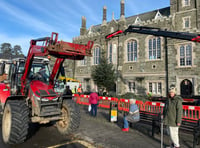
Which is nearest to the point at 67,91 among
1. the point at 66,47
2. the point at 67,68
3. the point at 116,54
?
the point at 66,47

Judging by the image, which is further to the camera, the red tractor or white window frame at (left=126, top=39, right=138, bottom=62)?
white window frame at (left=126, top=39, right=138, bottom=62)

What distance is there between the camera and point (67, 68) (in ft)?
96.3

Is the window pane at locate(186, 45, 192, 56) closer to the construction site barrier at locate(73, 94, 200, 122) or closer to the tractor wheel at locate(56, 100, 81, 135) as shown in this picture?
the construction site barrier at locate(73, 94, 200, 122)

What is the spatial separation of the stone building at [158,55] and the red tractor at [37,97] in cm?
1526

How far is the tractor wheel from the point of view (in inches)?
221

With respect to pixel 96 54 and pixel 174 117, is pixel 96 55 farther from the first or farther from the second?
pixel 174 117

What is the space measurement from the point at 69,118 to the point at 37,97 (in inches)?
55.7

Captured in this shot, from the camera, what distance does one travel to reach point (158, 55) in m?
19.2

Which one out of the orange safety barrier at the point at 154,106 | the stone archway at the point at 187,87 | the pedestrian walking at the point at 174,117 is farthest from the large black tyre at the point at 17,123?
the stone archway at the point at 187,87

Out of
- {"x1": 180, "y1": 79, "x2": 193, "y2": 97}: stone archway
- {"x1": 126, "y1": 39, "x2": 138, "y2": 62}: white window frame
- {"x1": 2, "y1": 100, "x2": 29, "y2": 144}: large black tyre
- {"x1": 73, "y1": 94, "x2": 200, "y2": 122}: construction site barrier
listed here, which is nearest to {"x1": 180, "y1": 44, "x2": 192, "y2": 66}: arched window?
{"x1": 180, "y1": 79, "x2": 193, "y2": 97}: stone archway

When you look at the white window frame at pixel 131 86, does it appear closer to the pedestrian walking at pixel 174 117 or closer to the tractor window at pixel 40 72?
the tractor window at pixel 40 72

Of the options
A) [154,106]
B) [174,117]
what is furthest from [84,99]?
[174,117]

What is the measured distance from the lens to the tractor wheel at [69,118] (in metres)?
5.62

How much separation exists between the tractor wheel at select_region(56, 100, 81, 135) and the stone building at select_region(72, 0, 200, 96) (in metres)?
15.1
